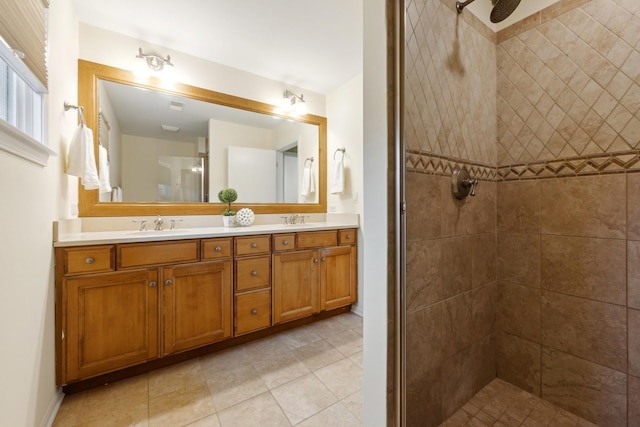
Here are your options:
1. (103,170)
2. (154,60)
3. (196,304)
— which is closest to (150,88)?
(154,60)

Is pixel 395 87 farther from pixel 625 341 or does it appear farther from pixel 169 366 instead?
pixel 169 366

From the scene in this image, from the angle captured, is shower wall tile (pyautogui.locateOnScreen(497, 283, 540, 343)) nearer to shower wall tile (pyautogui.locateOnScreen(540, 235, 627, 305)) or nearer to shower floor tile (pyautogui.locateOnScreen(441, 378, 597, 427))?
shower wall tile (pyautogui.locateOnScreen(540, 235, 627, 305))

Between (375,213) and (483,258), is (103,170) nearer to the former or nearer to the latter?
(375,213)

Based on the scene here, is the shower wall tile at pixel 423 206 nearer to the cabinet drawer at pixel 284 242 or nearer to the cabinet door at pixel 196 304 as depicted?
the cabinet drawer at pixel 284 242

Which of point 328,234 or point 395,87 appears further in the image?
point 328,234

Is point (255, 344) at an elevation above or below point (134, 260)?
below

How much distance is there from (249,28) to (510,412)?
2889mm

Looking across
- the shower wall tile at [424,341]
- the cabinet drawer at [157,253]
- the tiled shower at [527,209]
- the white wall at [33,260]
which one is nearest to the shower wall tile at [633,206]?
the tiled shower at [527,209]

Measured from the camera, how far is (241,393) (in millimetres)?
1488

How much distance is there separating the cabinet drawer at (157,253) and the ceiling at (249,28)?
1.57 metres

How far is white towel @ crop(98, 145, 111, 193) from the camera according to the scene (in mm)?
1877

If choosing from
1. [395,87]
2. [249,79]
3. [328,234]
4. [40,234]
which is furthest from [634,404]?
[249,79]

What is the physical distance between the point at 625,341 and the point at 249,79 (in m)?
3.13

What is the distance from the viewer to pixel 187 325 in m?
1.73
